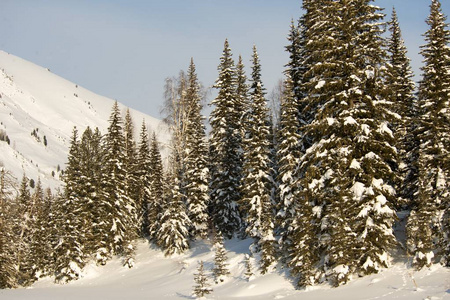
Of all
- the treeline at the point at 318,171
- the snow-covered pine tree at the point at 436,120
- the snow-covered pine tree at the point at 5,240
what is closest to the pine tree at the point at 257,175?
the treeline at the point at 318,171

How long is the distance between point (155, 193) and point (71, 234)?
37.3 feet

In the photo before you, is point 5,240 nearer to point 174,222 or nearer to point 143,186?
point 174,222

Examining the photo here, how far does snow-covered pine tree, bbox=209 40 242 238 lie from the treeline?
0.13m

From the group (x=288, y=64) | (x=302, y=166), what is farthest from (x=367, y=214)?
(x=288, y=64)

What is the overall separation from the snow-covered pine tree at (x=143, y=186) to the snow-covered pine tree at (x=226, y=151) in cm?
1384

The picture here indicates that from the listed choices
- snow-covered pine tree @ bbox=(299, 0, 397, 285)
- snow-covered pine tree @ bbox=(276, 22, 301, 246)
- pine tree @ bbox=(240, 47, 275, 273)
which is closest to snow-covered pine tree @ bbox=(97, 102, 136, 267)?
pine tree @ bbox=(240, 47, 275, 273)

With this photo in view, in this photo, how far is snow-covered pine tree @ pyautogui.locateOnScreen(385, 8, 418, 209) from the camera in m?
26.3

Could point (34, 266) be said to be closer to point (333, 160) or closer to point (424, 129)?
point (333, 160)

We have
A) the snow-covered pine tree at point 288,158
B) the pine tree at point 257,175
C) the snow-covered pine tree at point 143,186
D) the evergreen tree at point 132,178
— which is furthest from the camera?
the snow-covered pine tree at point 143,186

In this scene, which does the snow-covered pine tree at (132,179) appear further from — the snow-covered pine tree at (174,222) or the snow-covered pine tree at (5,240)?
the snow-covered pine tree at (5,240)

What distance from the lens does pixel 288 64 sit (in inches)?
1157

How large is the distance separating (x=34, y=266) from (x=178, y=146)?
2182cm

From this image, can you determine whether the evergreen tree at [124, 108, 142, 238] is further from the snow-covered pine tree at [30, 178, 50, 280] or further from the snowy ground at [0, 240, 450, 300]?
the snow-covered pine tree at [30, 178, 50, 280]

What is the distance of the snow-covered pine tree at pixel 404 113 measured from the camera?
86.4 feet
